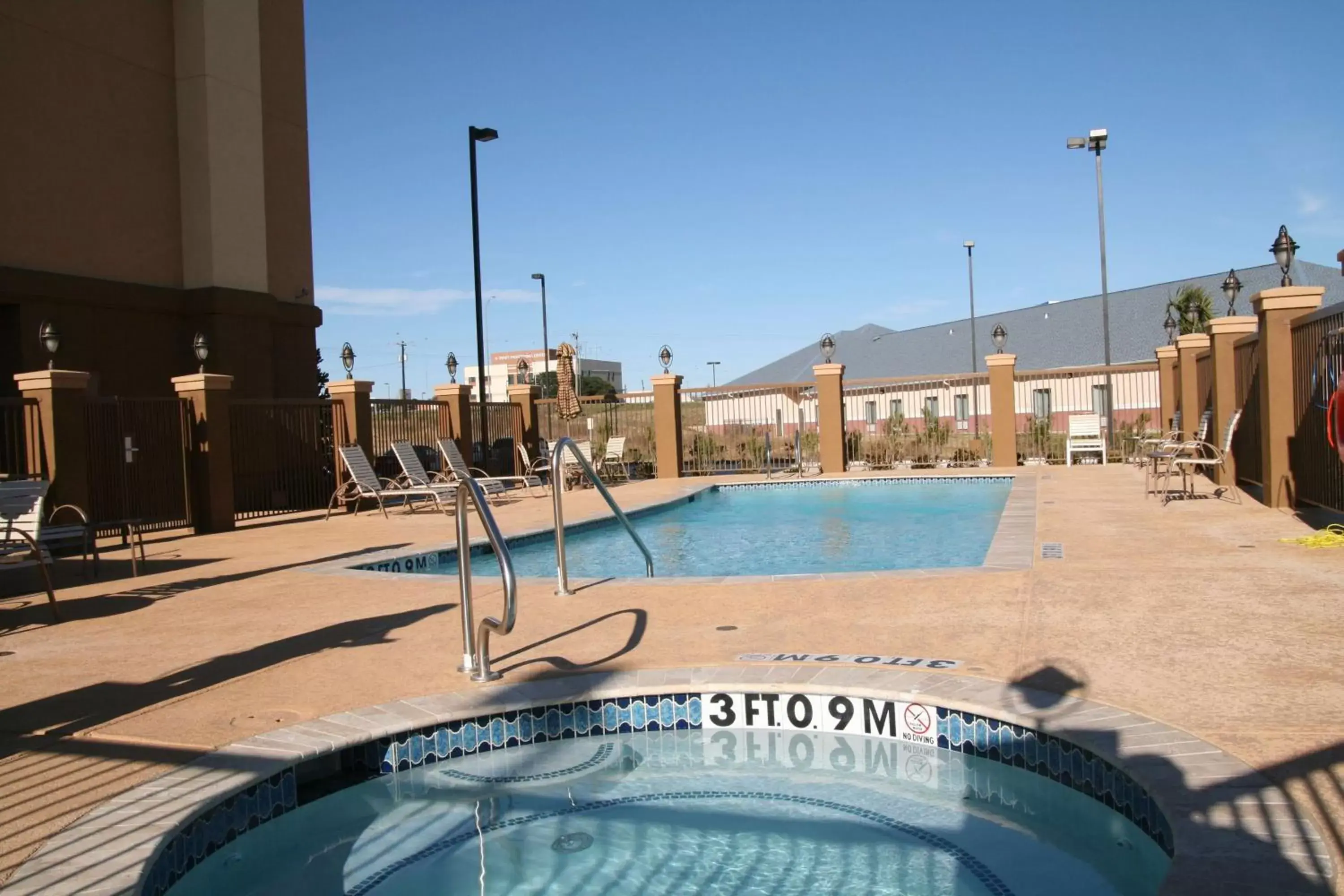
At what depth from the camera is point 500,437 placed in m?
21.2

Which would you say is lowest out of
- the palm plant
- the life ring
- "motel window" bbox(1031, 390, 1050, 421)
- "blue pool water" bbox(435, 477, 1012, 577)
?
"blue pool water" bbox(435, 477, 1012, 577)

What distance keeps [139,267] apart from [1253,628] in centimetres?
1682

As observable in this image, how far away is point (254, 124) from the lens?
18.3 m

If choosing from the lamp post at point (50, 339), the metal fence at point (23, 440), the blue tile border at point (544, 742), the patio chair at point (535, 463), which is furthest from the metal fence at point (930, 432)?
the blue tile border at point (544, 742)

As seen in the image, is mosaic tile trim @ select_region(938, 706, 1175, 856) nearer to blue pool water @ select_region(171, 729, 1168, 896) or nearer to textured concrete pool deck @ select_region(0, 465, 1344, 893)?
blue pool water @ select_region(171, 729, 1168, 896)

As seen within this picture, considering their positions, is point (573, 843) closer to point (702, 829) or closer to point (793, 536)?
point (702, 829)

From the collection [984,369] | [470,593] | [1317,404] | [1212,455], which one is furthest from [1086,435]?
[984,369]

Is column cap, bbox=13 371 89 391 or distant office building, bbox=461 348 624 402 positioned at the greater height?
distant office building, bbox=461 348 624 402

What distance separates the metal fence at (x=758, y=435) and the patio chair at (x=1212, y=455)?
27.9ft

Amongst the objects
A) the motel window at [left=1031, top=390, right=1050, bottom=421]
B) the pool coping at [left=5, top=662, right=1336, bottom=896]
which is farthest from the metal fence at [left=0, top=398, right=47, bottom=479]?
the motel window at [left=1031, top=390, right=1050, bottom=421]

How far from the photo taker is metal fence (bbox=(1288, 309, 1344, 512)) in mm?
8430

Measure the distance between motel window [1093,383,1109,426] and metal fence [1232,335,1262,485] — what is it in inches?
275

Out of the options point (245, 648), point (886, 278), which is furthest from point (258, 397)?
point (886, 278)

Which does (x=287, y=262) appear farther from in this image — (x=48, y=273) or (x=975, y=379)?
(x=975, y=379)
